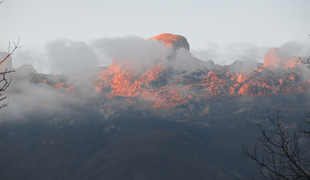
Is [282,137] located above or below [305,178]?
above

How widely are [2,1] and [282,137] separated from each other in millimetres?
20425

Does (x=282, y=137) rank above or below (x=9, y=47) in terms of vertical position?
below

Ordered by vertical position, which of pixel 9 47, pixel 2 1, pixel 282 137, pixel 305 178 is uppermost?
pixel 2 1

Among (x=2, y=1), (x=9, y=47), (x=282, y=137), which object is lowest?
(x=282, y=137)

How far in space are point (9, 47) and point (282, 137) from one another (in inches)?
746

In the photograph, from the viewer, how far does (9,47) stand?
20953 millimetres

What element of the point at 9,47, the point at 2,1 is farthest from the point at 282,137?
the point at 2,1

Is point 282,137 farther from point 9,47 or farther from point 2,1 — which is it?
point 2,1

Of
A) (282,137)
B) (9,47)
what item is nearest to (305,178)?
(282,137)

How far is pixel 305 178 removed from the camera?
20719 mm

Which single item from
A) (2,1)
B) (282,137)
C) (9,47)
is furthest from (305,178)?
(2,1)

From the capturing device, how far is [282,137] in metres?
20.2

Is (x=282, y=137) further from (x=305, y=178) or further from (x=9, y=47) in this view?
(x=9, y=47)

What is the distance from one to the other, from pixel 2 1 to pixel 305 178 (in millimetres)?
23253
